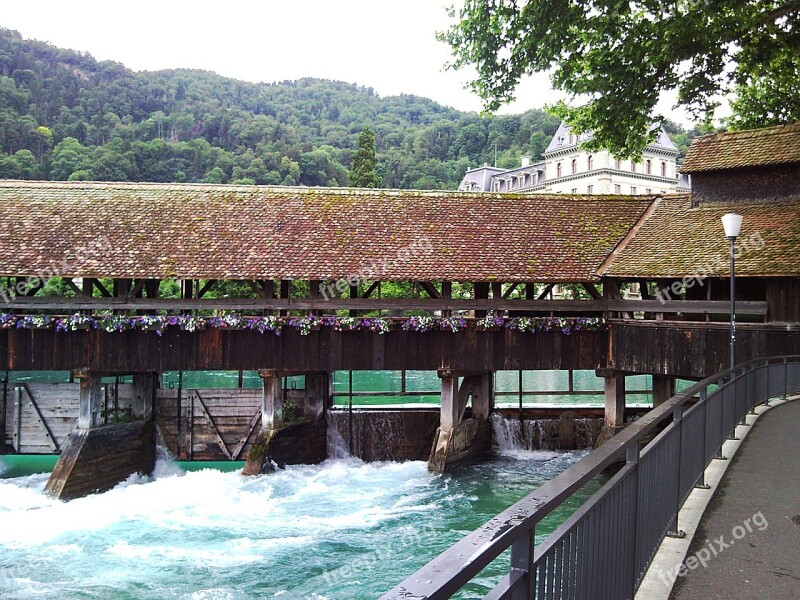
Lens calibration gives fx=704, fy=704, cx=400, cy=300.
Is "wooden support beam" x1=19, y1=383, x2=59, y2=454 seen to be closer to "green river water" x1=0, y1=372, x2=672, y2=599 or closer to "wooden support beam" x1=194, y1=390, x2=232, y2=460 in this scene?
"green river water" x1=0, y1=372, x2=672, y2=599

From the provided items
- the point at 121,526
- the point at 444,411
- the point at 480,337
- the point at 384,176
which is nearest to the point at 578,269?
the point at 480,337

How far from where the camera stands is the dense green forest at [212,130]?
226 ft

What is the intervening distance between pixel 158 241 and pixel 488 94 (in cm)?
810

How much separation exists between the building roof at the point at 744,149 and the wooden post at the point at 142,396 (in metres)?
14.0

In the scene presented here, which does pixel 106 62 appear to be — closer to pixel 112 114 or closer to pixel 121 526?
pixel 112 114

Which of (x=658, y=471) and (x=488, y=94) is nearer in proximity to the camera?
(x=658, y=471)

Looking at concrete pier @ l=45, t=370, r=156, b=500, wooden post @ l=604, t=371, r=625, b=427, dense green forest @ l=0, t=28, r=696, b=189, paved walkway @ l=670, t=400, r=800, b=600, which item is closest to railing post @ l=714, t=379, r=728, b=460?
paved walkway @ l=670, t=400, r=800, b=600

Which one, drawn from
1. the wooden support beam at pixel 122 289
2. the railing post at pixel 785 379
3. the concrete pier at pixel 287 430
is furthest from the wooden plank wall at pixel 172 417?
the railing post at pixel 785 379

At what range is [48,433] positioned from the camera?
16.9m

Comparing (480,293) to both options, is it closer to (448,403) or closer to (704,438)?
(448,403)

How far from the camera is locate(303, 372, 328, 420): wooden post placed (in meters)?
17.4

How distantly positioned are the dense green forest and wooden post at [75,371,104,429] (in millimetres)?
48362

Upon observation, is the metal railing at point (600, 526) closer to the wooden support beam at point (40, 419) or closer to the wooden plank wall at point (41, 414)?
the wooden plank wall at point (41, 414)

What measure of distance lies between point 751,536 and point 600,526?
268cm
